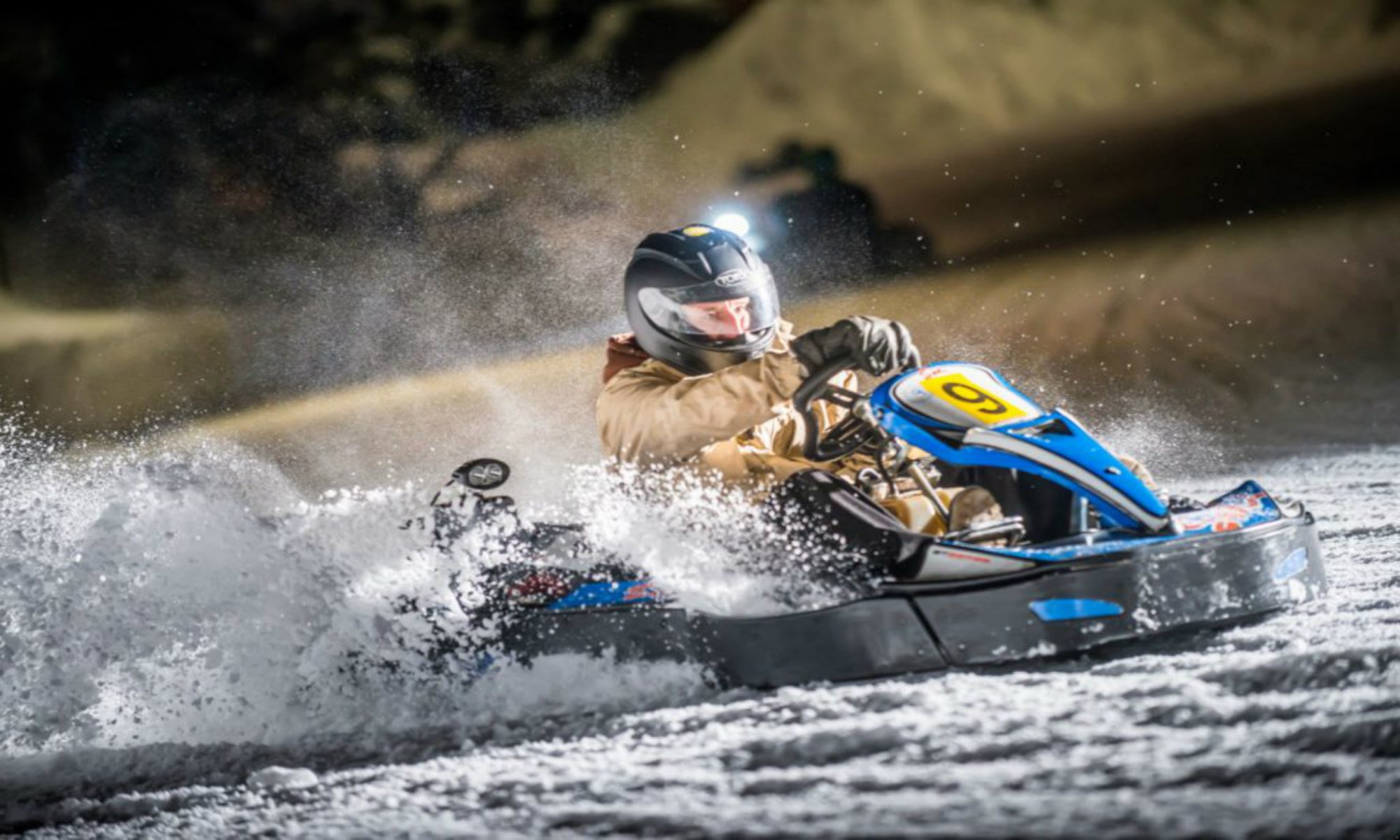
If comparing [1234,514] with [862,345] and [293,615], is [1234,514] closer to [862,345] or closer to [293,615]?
[862,345]

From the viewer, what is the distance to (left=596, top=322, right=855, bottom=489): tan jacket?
3.64m

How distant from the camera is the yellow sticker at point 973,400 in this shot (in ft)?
11.3

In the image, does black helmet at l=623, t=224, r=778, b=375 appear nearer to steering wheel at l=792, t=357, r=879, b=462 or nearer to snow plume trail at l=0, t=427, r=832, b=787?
steering wheel at l=792, t=357, r=879, b=462

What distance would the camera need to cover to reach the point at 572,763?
279cm

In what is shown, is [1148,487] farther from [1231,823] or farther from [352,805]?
[352,805]

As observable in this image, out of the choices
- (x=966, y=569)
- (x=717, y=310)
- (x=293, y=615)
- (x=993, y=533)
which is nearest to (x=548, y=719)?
(x=293, y=615)

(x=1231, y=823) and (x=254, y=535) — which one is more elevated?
(x=254, y=535)

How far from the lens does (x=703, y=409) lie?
12.1 ft

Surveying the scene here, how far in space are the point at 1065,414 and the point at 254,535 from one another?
2.50 m

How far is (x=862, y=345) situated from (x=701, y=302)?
70cm

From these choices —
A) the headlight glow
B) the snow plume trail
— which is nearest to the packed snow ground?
the snow plume trail

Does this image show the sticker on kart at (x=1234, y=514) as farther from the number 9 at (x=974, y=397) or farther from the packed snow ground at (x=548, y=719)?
the number 9 at (x=974, y=397)

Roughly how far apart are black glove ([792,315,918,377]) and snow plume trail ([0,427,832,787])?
505 mm

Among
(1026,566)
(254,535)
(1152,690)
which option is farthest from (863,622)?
(254,535)
